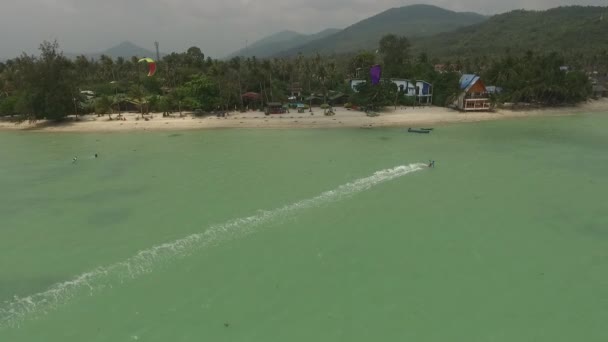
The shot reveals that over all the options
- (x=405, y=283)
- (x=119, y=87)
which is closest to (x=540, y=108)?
(x=405, y=283)

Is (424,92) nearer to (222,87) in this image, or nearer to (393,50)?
(393,50)

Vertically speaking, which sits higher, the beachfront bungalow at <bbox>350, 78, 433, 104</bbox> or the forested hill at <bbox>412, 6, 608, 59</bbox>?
the forested hill at <bbox>412, 6, 608, 59</bbox>

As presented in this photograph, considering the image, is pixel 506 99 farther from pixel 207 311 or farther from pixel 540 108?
pixel 207 311

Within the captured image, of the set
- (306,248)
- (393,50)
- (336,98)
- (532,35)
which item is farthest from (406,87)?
(532,35)

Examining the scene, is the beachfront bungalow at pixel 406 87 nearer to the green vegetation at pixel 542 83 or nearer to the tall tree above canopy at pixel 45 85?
the green vegetation at pixel 542 83

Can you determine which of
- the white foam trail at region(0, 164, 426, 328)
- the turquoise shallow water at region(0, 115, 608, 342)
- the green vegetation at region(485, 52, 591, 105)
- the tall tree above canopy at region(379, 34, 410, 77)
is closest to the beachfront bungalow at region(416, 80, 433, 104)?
the green vegetation at region(485, 52, 591, 105)

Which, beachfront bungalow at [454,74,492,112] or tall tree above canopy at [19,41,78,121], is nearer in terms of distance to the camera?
tall tree above canopy at [19,41,78,121]

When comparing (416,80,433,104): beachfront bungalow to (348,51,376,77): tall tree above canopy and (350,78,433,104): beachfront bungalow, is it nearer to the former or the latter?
(350,78,433,104): beachfront bungalow

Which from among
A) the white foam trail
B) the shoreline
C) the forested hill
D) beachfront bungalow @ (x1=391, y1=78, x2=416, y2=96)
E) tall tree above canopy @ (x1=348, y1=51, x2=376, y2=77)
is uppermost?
Answer: the forested hill
